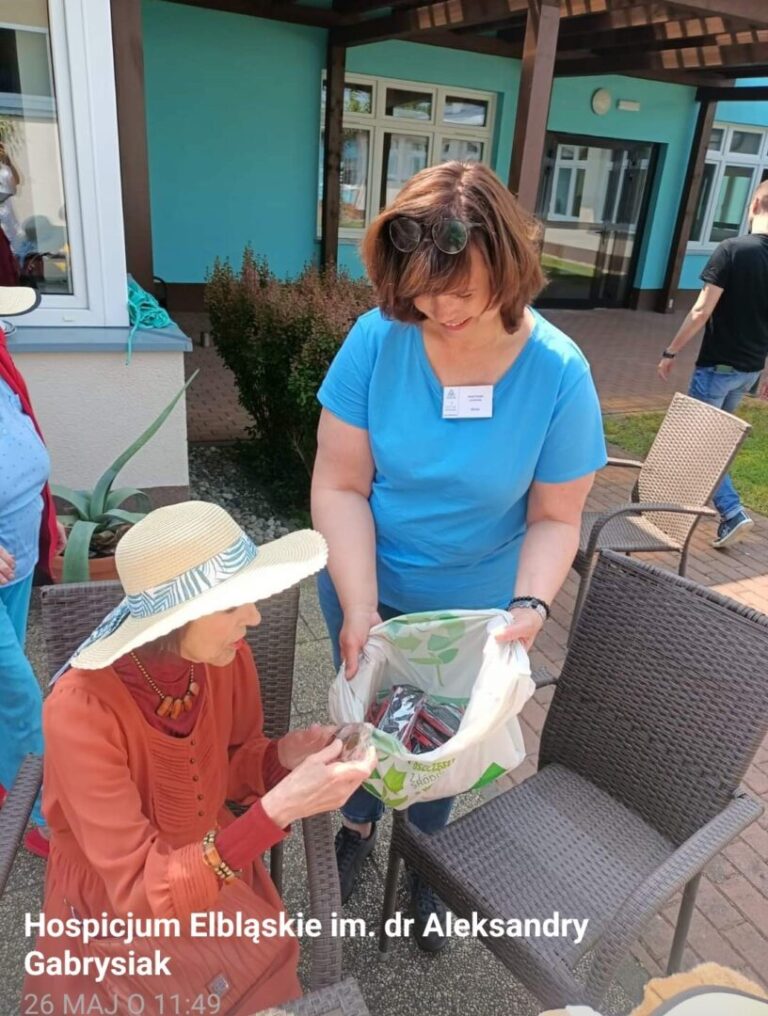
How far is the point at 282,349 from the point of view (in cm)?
415

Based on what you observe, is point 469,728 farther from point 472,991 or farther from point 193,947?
point 472,991

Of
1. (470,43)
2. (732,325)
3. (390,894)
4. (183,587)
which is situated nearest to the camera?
(183,587)

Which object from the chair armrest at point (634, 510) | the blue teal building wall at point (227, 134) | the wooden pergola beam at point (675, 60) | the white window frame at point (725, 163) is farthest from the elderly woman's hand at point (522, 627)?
the white window frame at point (725, 163)

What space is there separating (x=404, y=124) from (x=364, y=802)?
9828 mm

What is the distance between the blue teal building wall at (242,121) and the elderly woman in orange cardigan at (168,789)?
841 cm

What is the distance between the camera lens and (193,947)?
1.32 meters

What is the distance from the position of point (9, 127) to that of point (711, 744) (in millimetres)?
3825

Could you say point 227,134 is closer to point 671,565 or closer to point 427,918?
point 671,565

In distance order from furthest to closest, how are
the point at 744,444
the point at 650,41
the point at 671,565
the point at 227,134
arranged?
the point at 650,41 < the point at 227,134 < the point at 744,444 < the point at 671,565

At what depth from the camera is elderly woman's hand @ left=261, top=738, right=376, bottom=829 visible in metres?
1.19

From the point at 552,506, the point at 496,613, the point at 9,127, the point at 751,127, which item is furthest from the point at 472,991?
the point at 751,127

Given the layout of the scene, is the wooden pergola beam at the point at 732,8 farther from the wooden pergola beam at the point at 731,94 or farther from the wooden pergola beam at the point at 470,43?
the wooden pergola beam at the point at 731,94

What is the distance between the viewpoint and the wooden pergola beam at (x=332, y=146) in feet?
28.5

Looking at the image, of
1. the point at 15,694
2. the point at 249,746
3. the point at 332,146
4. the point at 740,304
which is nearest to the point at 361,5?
the point at 332,146
